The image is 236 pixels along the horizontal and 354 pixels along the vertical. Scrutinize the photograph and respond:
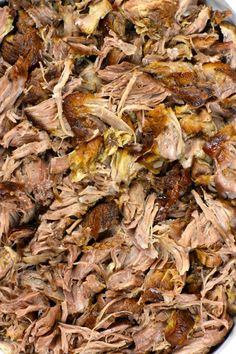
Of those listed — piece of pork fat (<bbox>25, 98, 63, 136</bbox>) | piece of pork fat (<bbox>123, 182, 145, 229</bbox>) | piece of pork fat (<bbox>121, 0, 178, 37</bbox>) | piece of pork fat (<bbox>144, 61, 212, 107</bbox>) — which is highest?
piece of pork fat (<bbox>121, 0, 178, 37</bbox>)

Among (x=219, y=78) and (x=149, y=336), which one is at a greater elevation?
(x=219, y=78)

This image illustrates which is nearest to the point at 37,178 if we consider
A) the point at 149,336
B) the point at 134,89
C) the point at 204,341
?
the point at 134,89

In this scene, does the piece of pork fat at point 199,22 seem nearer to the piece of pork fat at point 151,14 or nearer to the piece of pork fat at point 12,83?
the piece of pork fat at point 151,14

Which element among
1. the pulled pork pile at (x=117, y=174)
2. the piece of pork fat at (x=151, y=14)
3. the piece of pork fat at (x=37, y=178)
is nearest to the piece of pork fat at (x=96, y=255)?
the pulled pork pile at (x=117, y=174)

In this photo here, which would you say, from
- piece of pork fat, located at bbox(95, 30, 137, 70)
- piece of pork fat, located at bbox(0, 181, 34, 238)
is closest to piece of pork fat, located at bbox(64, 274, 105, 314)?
piece of pork fat, located at bbox(0, 181, 34, 238)

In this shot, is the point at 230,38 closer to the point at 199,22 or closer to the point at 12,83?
the point at 199,22

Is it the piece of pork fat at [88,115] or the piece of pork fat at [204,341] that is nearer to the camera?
the piece of pork fat at [88,115]

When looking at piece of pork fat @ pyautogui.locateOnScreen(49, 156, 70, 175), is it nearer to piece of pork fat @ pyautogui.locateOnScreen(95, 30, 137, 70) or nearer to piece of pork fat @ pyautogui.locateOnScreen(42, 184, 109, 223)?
piece of pork fat @ pyautogui.locateOnScreen(42, 184, 109, 223)
